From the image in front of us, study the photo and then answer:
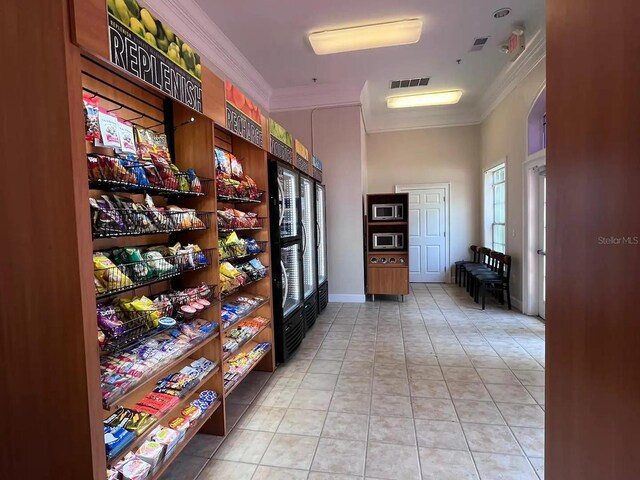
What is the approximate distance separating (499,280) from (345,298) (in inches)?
94.9

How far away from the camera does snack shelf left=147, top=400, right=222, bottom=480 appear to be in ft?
5.29

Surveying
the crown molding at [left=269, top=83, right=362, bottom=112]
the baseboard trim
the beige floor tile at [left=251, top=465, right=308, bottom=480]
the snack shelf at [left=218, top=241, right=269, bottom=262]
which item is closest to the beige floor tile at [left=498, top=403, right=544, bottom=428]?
the beige floor tile at [left=251, top=465, right=308, bottom=480]

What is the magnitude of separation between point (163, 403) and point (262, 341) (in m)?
1.38

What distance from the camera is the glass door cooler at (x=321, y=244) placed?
4.85 metres

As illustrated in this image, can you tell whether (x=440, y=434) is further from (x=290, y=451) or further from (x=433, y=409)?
(x=290, y=451)

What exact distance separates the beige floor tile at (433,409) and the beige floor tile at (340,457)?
0.56 metres

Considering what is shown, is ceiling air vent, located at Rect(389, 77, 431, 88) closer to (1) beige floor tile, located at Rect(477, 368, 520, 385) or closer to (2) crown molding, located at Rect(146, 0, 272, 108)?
(2) crown molding, located at Rect(146, 0, 272, 108)

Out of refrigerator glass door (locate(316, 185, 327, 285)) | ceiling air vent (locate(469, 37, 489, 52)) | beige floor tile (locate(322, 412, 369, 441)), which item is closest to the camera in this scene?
beige floor tile (locate(322, 412, 369, 441))

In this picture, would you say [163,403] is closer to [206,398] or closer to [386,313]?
[206,398]

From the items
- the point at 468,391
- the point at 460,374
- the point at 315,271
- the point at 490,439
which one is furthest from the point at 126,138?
the point at 315,271

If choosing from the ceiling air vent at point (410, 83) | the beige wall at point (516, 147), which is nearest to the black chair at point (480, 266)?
the beige wall at point (516, 147)

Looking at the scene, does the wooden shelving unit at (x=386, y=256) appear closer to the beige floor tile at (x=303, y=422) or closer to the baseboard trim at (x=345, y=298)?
the baseboard trim at (x=345, y=298)

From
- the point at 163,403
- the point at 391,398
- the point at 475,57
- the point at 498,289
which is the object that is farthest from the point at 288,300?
the point at 475,57

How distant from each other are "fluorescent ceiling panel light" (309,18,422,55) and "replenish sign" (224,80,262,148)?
1.75 metres
